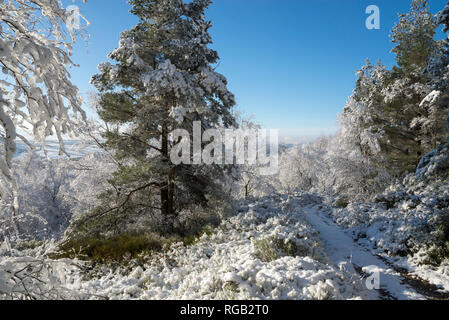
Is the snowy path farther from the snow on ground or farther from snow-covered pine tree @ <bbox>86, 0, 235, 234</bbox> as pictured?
snow-covered pine tree @ <bbox>86, 0, 235, 234</bbox>

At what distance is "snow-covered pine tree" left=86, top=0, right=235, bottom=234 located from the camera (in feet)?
25.8

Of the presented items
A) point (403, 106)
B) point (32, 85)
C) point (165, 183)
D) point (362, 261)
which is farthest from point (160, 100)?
point (403, 106)

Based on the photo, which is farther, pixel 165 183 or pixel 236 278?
pixel 165 183

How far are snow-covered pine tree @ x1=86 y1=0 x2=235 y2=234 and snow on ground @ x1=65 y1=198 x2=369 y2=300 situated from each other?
3328 millimetres

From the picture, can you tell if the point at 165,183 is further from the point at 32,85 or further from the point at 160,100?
the point at 32,85

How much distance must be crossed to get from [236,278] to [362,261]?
5030 mm

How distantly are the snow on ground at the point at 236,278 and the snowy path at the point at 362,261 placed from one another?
696 millimetres

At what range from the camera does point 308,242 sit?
6.22m

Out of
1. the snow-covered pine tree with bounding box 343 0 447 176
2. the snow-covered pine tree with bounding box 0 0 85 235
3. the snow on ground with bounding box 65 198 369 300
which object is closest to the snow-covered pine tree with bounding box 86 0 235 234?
the snow on ground with bounding box 65 198 369 300

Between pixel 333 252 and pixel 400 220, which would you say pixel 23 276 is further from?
pixel 400 220

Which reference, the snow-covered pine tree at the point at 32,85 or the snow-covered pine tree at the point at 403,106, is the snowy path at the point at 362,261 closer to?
the snow-covered pine tree at the point at 32,85

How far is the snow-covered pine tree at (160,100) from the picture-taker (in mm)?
7875

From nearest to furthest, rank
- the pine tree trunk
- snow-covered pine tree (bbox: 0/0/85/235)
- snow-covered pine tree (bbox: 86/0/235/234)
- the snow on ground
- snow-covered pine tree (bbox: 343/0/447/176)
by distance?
snow-covered pine tree (bbox: 0/0/85/235) < the snow on ground < snow-covered pine tree (bbox: 86/0/235/234) < the pine tree trunk < snow-covered pine tree (bbox: 343/0/447/176)

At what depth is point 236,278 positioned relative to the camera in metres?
3.86
